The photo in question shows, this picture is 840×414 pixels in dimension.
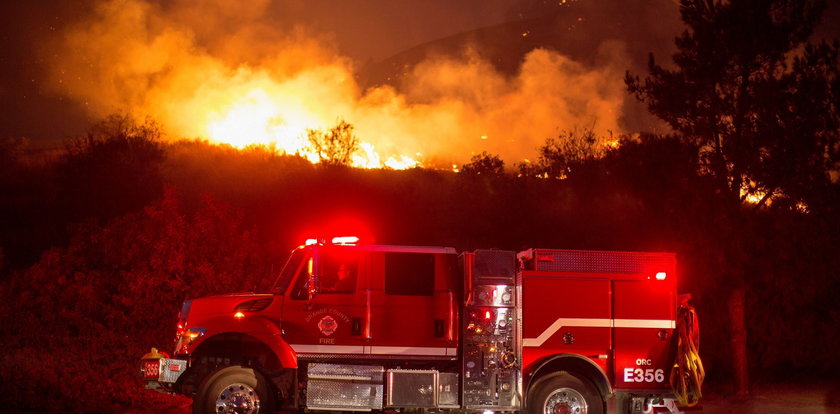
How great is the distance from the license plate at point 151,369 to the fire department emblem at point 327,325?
2142 mm

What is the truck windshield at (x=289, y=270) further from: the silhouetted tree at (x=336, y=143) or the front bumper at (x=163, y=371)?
the silhouetted tree at (x=336, y=143)

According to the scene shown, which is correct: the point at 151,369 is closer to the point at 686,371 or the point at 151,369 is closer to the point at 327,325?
the point at 327,325

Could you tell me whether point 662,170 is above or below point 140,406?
above

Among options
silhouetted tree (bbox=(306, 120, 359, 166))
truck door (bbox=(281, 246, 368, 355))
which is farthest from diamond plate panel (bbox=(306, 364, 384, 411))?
silhouetted tree (bbox=(306, 120, 359, 166))

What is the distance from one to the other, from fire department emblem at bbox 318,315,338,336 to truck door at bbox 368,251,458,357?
1.64 ft

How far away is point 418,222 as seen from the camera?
32.7m

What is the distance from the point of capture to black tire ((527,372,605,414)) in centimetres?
1141

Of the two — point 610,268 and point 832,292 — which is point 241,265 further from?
point 832,292

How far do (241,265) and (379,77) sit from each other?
346ft

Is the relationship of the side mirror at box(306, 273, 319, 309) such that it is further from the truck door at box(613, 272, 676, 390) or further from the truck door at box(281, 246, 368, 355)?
the truck door at box(613, 272, 676, 390)

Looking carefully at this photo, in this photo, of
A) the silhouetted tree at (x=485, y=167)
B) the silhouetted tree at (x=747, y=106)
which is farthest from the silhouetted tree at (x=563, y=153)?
the silhouetted tree at (x=747, y=106)

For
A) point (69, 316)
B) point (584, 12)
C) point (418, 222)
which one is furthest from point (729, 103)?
point (584, 12)

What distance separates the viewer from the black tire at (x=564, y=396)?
11.4m

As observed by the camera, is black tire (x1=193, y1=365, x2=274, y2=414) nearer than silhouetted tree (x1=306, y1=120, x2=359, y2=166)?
Yes
